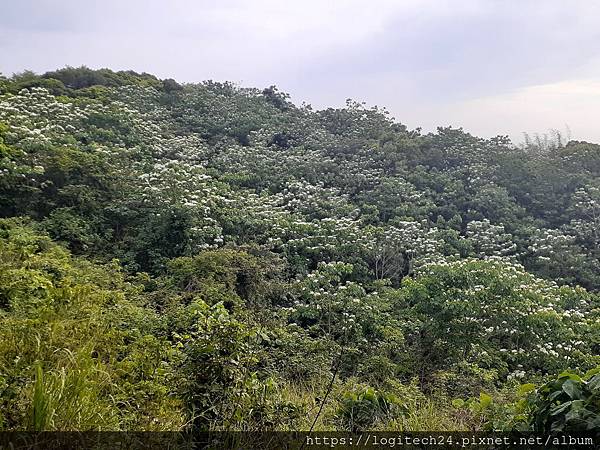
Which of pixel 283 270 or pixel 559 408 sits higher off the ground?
pixel 559 408

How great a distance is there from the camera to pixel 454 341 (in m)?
6.85

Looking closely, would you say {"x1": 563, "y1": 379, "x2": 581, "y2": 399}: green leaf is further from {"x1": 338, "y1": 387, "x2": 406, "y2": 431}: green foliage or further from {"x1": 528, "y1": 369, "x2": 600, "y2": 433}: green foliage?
{"x1": 338, "y1": 387, "x2": 406, "y2": 431}: green foliage

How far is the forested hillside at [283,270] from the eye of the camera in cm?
282

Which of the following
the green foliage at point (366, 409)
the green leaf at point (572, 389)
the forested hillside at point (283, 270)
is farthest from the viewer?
Result: the green foliage at point (366, 409)

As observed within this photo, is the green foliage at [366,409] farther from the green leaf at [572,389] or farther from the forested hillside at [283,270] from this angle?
the green leaf at [572,389]

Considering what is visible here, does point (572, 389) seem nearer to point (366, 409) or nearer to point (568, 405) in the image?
point (568, 405)

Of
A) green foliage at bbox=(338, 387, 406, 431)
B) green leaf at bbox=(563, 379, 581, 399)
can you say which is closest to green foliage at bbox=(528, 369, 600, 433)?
green leaf at bbox=(563, 379, 581, 399)

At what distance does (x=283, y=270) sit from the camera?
353 inches

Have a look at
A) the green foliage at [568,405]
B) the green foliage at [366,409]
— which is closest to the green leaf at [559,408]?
the green foliage at [568,405]

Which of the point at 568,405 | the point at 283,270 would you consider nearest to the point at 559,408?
the point at 568,405

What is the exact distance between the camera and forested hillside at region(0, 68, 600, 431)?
282 cm

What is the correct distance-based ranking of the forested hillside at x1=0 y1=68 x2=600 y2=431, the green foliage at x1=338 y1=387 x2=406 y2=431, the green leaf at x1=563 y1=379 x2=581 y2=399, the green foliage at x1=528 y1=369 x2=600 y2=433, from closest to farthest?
the green foliage at x1=528 y1=369 x2=600 y2=433 < the green leaf at x1=563 y1=379 x2=581 y2=399 < the forested hillside at x1=0 y1=68 x2=600 y2=431 < the green foliage at x1=338 y1=387 x2=406 y2=431

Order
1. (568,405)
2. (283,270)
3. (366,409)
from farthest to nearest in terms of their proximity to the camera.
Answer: (283,270), (366,409), (568,405)

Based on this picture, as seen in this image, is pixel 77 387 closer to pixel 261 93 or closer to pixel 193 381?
pixel 193 381
